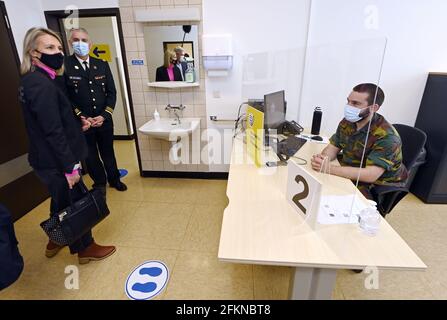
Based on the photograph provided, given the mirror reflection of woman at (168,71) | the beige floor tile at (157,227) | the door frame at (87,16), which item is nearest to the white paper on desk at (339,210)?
the beige floor tile at (157,227)

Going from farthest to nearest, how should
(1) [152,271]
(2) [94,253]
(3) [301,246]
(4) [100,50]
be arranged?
(4) [100,50]
(2) [94,253]
(1) [152,271]
(3) [301,246]

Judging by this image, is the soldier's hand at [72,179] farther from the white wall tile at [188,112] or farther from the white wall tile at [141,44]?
the white wall tile at [141,44]

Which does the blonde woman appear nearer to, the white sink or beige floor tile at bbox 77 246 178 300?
beige floor tile at bbox 77 246 178 300

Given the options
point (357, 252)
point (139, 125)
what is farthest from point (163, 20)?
point (357, 252)

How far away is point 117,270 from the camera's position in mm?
1791

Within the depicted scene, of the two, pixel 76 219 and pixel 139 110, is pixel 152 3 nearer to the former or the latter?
pixel 139 110

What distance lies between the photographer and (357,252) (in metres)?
1.01

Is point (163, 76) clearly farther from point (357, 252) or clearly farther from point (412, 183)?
point (412, 183)

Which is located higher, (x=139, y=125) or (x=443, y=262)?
(x=139, y=125)

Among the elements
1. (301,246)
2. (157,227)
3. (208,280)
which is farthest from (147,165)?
(301,246)

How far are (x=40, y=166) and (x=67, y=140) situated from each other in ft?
0.77

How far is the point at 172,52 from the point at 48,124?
1633 mm

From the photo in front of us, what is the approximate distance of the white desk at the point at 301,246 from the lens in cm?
98

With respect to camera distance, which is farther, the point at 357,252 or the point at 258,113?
the point at 258,113
